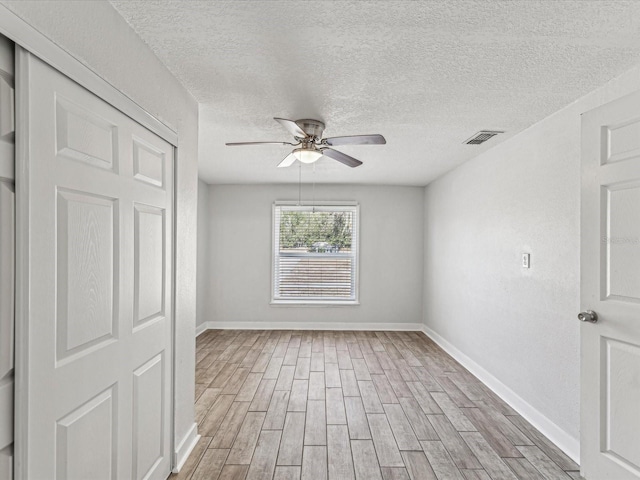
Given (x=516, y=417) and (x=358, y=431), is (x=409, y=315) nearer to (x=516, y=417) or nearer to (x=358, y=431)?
(x=516, y=417)

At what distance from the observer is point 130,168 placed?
1.82 meters

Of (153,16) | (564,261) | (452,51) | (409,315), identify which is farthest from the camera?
(409,315)

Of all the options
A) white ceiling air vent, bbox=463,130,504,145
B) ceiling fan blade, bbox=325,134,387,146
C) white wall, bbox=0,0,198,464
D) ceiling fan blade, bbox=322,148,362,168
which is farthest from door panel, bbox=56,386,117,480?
white ceiling air vent, bbox=463,130,504,145

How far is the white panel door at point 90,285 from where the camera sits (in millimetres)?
1237

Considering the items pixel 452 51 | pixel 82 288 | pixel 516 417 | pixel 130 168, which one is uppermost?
pixel 452 51

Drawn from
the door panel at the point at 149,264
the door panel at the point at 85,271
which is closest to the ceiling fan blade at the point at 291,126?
the door panel at the point at 149,264

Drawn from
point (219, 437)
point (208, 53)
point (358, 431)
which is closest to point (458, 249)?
point (358, 431)

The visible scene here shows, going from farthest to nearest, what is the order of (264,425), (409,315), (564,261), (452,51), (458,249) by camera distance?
1. (409,315)
2. (458,249)
3. (264,425)
4. (564,261)
5. (452,51)

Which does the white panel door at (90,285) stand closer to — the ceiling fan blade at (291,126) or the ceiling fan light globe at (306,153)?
the ceiling fan blade at (291,126)

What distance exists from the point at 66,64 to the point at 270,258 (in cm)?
519

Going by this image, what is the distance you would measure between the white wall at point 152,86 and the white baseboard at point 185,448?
34 mm

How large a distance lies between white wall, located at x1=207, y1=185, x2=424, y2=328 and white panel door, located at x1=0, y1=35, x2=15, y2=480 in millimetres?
5289

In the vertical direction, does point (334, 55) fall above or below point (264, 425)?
above

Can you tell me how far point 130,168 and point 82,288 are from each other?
603 millimetres
